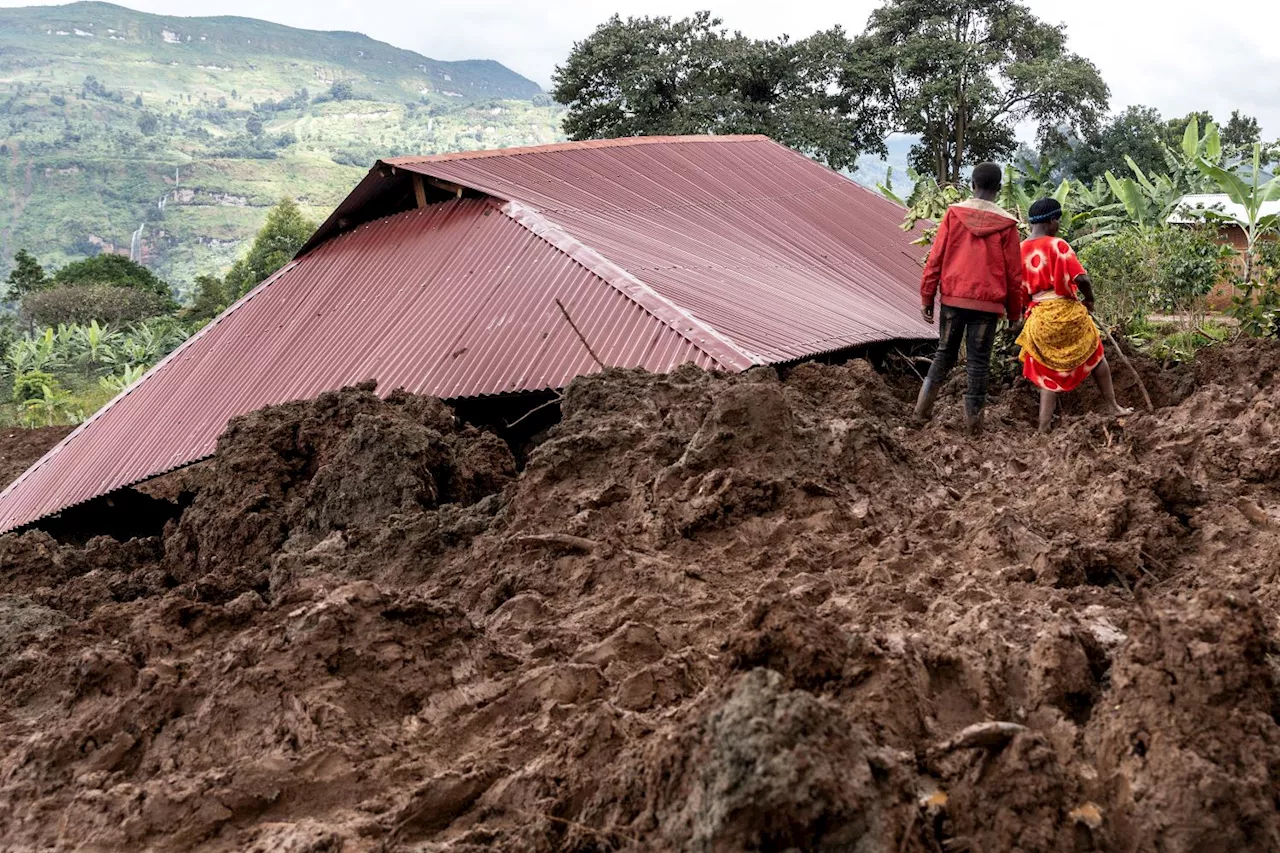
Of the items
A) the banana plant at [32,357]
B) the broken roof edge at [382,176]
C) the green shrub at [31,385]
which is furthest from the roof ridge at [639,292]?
the banana plant at [32,357]

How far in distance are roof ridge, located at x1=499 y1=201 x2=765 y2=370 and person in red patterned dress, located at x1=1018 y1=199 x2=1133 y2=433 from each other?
1574 mm

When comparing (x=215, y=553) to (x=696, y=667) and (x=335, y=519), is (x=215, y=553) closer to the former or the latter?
(x=335, y=519)

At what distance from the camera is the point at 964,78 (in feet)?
121

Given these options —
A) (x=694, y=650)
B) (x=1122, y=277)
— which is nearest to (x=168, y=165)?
(x=1122, y=277)

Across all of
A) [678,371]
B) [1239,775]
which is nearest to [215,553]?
[678,371]

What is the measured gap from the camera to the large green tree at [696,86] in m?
35.8

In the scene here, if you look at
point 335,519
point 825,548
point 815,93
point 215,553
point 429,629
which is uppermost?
point 815,93

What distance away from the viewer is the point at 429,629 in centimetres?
324

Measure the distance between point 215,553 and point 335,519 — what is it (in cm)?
70

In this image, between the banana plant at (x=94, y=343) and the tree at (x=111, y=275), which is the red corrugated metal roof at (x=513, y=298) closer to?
the banana plant at (x=94, y=343)

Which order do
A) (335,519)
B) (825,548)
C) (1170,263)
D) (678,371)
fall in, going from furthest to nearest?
1. (1170,263)
2. (678,371)
3. (335,519)
4. (825,548)

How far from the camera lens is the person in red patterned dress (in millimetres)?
5797

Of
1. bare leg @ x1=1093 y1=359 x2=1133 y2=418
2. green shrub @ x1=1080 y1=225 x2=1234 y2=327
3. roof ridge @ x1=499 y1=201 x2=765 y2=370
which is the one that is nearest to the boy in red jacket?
bare leg @ x1=1093 y1=359 x2=1133 y2=418

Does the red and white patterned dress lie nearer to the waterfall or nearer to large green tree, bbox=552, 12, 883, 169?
large green tree, bbox=552, 12, 883, 169
